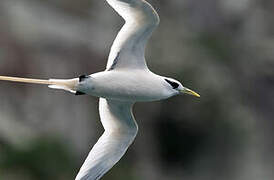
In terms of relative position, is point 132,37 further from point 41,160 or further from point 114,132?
point 41,160

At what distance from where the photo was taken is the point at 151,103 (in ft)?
80.3

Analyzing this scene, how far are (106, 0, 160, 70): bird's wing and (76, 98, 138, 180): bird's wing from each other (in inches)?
27.0

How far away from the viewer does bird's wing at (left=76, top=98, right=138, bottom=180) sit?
9.27 m

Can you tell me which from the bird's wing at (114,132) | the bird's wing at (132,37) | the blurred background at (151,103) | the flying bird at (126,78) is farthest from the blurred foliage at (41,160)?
the bird's wing at (132,37)

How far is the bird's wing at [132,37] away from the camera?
8523mm

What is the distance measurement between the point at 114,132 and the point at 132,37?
1.25 metres

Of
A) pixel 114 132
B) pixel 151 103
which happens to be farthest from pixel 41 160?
pixel 114 132

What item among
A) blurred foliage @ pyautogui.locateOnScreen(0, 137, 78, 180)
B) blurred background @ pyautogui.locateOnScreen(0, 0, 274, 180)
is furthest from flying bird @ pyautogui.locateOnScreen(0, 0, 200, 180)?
blurred background @ pyautogui.locateOnScreen(0, 0, 274, 180)

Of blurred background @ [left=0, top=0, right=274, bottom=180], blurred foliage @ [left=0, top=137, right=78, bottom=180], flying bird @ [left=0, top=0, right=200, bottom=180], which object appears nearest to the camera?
flying bird @ [left=0, top=0, right=200, bottom=180]

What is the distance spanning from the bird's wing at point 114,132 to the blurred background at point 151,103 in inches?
418

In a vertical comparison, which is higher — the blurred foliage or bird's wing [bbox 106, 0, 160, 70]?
bird's wing [bbox 106, 0, 160, 70]

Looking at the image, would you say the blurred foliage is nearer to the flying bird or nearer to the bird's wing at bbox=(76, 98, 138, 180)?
the bird's wing at bbox=(76, 98, 138, 180)

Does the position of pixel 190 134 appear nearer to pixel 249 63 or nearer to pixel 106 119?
pixel 249 63

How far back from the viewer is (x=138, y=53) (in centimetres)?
872
